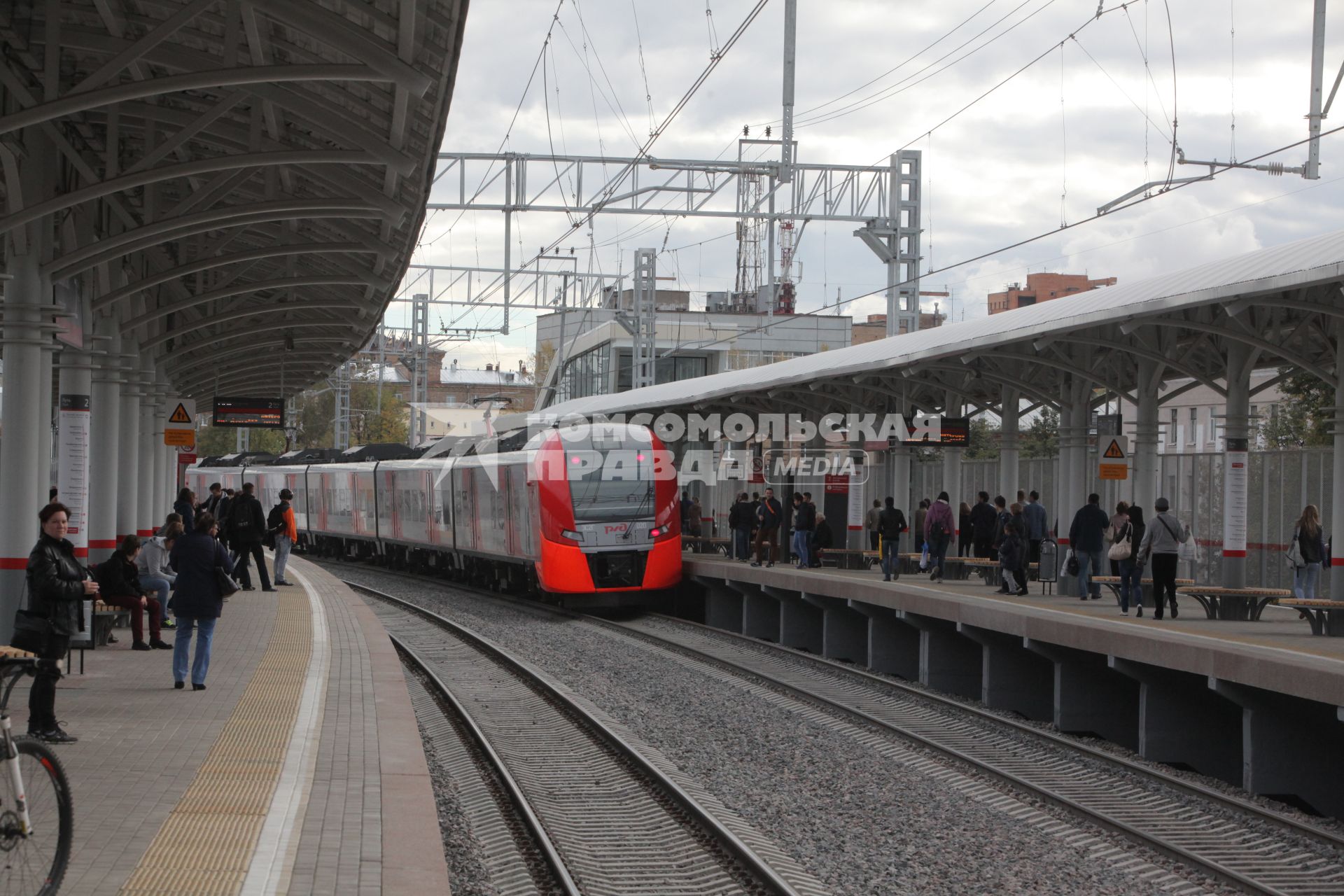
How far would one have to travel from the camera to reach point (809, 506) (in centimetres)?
2419

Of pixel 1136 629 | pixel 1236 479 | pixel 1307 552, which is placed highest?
pixel 1236 479

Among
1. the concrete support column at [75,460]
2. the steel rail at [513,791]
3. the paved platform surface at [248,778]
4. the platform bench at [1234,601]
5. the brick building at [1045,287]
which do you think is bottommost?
the steel rail at [513,791]

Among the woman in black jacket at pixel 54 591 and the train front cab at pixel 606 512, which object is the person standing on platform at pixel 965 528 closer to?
the train front cab at pixel 606 512

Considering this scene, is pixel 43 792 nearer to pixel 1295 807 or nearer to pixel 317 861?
pixel 317 861

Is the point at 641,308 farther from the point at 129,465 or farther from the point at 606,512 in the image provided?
the point at 129,465

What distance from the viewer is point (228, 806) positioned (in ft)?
24.1

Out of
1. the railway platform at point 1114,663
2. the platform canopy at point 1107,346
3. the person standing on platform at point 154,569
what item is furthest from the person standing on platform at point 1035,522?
the person standing on platform at point 154,569

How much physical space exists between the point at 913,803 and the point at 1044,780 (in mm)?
1621

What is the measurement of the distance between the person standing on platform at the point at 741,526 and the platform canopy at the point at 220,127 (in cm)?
1114

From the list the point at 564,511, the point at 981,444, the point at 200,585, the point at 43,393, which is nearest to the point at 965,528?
the point at 564,511

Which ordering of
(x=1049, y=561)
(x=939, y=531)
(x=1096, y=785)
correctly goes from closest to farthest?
(x=1096, y=785) → (x=1049, y=561) → (x=939, y=531)

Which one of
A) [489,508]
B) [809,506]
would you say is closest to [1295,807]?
[809,506]

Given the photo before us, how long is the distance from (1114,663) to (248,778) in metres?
7.86

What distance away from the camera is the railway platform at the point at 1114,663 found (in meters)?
11.0
